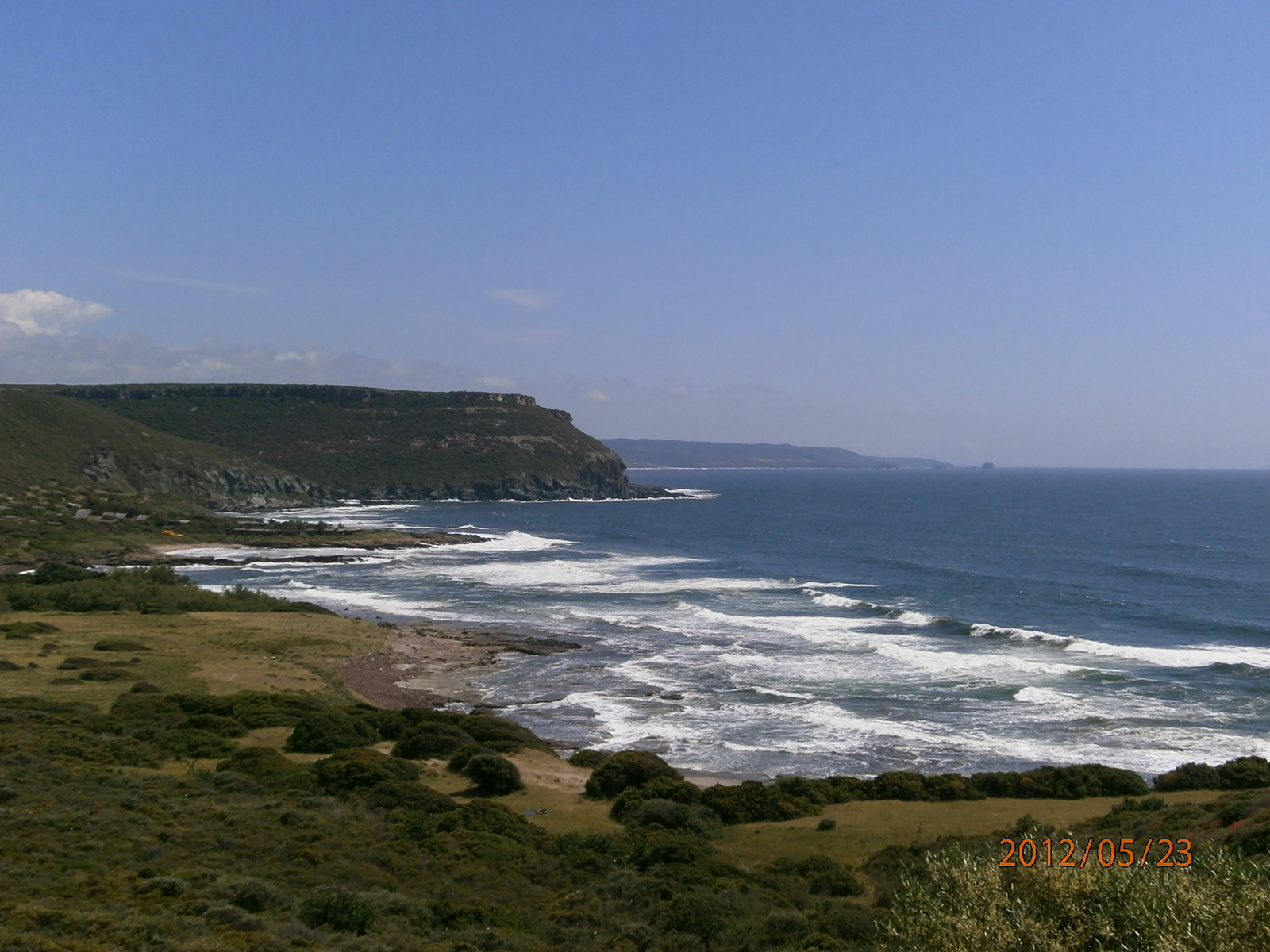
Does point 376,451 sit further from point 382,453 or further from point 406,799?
point 406,799

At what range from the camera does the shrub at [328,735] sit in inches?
958

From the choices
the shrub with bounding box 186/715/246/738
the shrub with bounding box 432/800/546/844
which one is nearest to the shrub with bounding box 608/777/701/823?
the shrub with bounding box 432/800/546/844

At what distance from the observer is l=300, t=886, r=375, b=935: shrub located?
12648 millimetres

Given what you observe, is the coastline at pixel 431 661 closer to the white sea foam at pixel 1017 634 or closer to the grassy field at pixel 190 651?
the grassy field at pixel 190 651

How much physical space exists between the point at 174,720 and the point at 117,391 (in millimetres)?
195032

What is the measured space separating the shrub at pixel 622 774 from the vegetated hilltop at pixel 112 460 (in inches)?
3683

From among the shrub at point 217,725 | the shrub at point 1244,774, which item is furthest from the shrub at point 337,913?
the shrub at point 1244,774

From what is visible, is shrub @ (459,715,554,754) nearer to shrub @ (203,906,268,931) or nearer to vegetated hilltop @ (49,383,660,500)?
shrub @ (203,906,268,931)

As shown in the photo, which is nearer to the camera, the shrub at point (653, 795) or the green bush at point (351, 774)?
the green bush at point (351, 774)

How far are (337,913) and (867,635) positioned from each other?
122 ft

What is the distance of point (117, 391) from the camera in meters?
196

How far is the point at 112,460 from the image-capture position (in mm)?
121938

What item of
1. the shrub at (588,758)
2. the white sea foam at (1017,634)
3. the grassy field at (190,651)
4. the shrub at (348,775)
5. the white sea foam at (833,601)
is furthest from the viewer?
the white sea foam at (833,601)

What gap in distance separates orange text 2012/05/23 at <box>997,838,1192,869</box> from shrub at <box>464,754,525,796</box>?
37.4 feet
